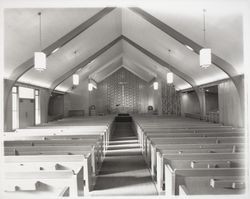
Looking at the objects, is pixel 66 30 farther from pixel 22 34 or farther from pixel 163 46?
pixel 163 46

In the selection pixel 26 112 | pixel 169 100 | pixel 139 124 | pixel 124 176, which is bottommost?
pixel 124 176

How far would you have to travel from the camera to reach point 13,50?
809 centimetres

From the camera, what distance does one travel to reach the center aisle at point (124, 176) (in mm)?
5137

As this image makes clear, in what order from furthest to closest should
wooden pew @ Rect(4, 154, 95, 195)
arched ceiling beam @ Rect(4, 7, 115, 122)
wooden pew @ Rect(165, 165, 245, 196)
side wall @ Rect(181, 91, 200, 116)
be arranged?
side wall @ Rect(181, 91, 200, 116) < arched ceiling beam @ Rect(4, 7, 115, 122) < wooden pew @ Rect(4, 154, 95, 195) < wooden pew @ Rect(165, 165, 245, 196)

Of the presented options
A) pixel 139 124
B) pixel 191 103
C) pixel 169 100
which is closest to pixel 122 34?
pixel 139 124

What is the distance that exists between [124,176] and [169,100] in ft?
47.5

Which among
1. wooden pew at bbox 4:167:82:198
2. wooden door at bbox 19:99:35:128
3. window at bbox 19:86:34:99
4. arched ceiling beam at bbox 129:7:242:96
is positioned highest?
arched ceiling beam at bbox 129:7:242:96

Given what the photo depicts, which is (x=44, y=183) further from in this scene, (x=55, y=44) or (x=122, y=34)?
(x=122, y=34)

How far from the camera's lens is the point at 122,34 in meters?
13.0

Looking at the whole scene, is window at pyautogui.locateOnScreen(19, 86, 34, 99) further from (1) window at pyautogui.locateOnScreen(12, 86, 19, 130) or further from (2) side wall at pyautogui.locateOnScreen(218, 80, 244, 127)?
(2) side wall at pyautogui.locateOnScreen(218, 80, 244, 127)

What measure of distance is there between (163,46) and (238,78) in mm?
3845

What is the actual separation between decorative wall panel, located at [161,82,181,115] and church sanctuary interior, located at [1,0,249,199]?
1.23 meters

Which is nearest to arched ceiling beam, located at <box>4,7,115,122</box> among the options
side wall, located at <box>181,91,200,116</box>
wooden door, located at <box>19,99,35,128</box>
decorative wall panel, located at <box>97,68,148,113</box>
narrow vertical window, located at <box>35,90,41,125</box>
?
wooden door, located at <box>19,99,35,128</box>

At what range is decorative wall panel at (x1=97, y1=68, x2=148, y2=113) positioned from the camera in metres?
23.3
